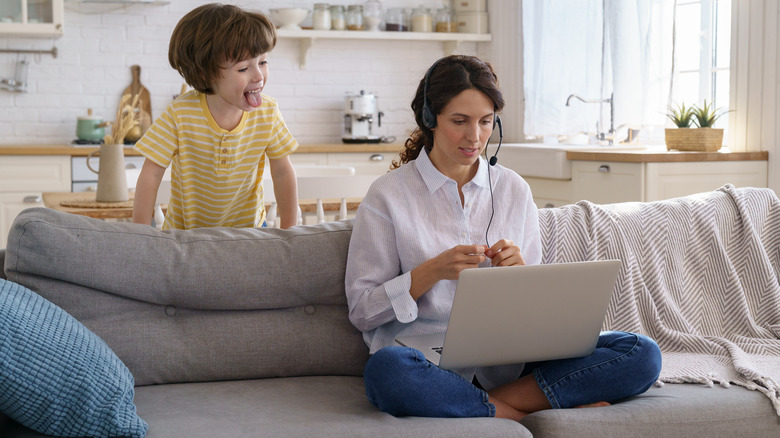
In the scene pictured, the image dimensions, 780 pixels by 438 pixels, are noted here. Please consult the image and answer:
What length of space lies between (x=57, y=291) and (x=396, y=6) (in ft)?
14.1

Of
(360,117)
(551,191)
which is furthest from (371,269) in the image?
(360,117)

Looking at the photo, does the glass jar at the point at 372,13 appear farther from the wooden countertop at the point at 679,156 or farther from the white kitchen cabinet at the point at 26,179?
the wooden countertop at the point at 679,156

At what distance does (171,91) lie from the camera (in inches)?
209

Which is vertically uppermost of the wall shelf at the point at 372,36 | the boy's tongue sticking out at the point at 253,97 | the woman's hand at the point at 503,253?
the wall shelf at the point at 372,36

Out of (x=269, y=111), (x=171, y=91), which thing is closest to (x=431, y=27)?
(x=171, y=91)

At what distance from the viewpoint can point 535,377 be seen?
1814 millimetres

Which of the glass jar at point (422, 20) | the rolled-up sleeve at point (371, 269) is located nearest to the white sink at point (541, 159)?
the glass jar at point (422, 20)

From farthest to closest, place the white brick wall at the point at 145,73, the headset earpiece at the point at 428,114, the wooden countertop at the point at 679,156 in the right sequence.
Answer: the white brick wall at the point at 145,73, the wooden countertop at the point at 679,156, the headset earpiece at the point at 428,114

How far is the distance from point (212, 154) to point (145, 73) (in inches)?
134

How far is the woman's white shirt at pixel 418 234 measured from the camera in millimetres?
1887

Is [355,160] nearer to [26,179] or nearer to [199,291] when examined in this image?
[26,179]

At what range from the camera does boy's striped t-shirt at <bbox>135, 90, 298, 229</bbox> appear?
84.2 inches

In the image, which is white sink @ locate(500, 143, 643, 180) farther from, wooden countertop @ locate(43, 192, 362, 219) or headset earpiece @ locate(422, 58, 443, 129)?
headset earpiece @ locate(422, 58, 443, 129)

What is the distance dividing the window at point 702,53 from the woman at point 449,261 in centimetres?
251
